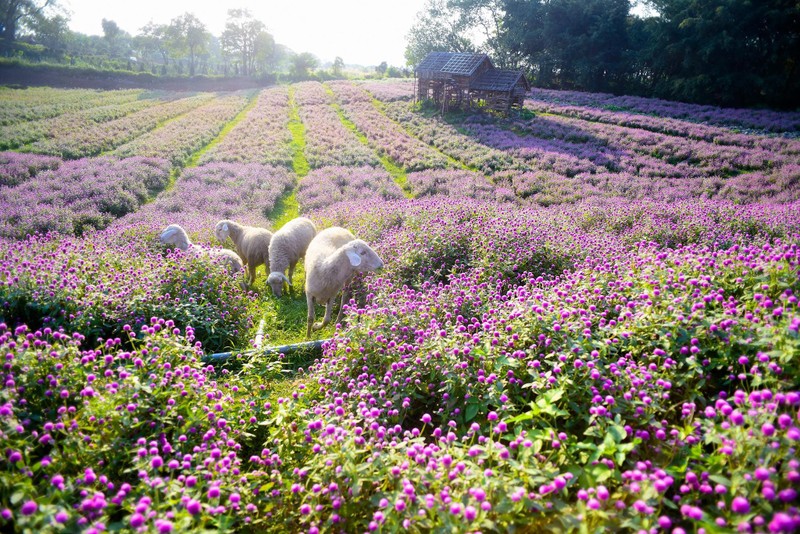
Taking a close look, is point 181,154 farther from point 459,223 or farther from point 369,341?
point 369,341

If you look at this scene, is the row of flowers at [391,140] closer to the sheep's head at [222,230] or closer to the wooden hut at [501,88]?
the wooden hut at [501,88]

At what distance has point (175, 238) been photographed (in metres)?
9.83

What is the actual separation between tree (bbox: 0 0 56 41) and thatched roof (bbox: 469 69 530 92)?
30038 millimetres

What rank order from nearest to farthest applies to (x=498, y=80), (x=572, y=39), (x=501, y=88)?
(x=501, y=88) → (x=498, y=80) → (x=572, y=39)

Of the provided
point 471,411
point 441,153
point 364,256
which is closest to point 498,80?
point 441,153

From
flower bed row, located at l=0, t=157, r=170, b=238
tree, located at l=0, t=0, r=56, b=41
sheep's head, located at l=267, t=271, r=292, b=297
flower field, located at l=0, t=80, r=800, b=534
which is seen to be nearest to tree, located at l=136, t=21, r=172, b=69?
tree, located at l=0, t=0, r=56, b=41

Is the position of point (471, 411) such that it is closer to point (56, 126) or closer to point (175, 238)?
point (175, 238)

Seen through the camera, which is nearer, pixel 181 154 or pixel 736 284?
pixel 736 284

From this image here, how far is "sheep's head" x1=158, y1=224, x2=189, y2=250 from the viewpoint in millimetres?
9688

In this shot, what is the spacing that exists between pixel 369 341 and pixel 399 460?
7.27ft

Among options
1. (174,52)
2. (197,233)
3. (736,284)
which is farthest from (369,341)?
(174,52)

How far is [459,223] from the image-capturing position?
405 inches

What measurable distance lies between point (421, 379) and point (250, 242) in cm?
695

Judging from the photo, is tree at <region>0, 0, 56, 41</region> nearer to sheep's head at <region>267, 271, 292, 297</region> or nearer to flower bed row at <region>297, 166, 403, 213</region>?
flower bed row at <region>297, 166, 403, 213</region>
